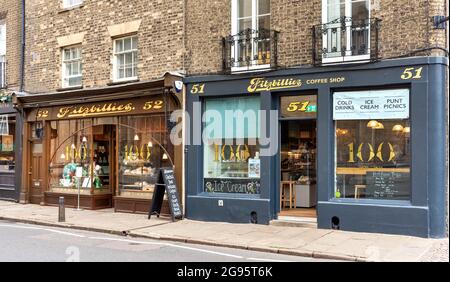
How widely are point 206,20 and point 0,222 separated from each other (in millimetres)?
7856

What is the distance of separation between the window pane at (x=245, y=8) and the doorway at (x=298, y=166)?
2.97 meters

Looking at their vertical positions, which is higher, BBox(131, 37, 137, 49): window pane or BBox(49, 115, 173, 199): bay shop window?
BBox(131, 37, 137, 49): window pane

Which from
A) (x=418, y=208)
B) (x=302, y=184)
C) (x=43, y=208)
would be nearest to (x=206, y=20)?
(x=302, y=184)

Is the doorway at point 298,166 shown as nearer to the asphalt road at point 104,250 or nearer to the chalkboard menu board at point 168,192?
the chalkboard menu board at point 168,192

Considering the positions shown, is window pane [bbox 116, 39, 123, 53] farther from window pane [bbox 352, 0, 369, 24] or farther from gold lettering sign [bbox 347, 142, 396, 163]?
gold lettering sign [bbox 347, 142, 396, 163]

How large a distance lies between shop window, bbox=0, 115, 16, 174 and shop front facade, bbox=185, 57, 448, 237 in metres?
8.53

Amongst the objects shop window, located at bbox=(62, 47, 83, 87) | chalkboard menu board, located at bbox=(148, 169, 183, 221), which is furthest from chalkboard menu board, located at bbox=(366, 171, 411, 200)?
shop window, located at bbox=(62, 47, 83, 87)

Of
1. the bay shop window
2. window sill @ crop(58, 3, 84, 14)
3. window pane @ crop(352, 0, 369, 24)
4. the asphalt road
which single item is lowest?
the asphalt road

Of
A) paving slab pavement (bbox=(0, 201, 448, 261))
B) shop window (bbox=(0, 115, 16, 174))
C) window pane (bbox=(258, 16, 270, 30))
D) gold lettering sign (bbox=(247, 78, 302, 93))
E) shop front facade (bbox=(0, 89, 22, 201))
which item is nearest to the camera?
paving slab pavement (bbox=(0, 201, 448, 261))

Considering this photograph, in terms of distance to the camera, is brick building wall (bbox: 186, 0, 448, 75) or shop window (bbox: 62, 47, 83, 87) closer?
brick building wall (bbox: 186, 0, 448, 75)

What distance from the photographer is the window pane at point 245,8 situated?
1302 cm

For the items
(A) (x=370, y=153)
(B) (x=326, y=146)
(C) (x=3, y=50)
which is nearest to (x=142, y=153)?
(B) (x=326, y=146)

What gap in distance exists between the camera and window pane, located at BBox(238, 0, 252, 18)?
13016mm

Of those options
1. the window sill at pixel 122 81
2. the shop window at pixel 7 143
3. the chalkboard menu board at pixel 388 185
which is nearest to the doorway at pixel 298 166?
the chalkboard menu board at pixel 388 185
